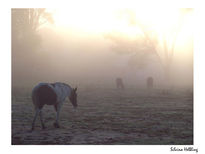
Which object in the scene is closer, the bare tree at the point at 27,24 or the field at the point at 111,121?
the field at the point at 111,121

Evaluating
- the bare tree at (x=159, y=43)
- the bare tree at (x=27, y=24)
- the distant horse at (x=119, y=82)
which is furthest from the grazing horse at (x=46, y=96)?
the bare tree at (x=159, y=43)

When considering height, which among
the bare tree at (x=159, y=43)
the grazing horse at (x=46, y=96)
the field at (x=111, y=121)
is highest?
the bare tree at (x=159, y=43)

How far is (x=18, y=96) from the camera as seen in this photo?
9.48 m

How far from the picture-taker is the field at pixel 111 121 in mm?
7684

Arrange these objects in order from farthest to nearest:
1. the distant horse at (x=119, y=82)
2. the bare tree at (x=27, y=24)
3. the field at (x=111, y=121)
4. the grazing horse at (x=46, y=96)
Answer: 1. the distant horse at (x=119, y=82)
2. the bare tree at (x=27, y=24)
3. the grazing horse at (x=46, y=96)
4. the field at (x=111, y=121)

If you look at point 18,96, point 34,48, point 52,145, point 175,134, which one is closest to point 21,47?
point 34,48

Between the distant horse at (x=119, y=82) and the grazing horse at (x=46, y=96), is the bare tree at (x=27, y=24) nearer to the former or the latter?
the grazing horse at (x=46, y=96)

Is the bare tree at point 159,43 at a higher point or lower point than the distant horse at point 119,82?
higher

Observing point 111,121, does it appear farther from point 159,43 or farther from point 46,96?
point 159,43

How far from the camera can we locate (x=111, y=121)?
29.4ft

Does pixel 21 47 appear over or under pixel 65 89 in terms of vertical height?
over

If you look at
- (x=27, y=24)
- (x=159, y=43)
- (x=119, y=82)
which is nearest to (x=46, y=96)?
(x=119, y=82)

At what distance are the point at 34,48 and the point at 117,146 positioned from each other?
17.9 ft

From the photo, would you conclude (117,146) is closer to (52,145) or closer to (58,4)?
(52,145)
